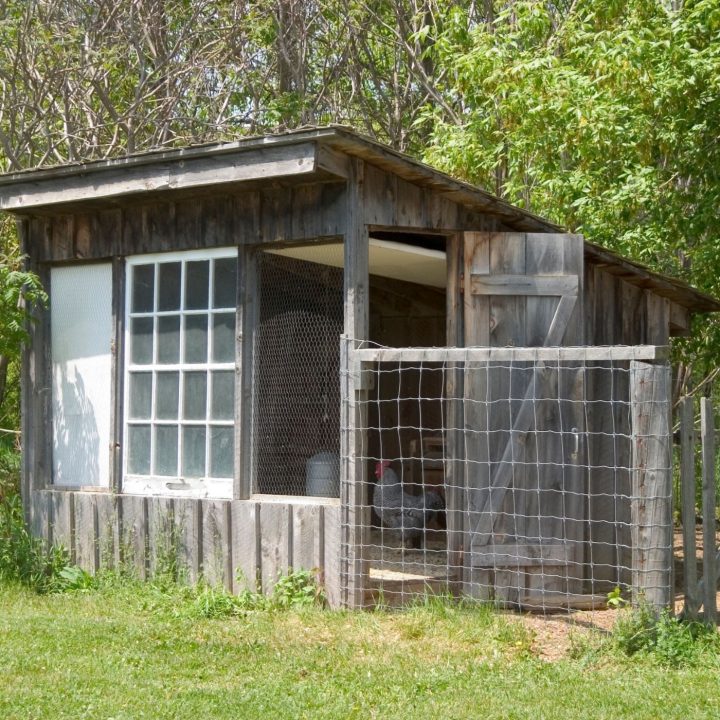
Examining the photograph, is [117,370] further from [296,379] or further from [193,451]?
[296,379]

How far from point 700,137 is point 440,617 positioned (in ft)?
19.2

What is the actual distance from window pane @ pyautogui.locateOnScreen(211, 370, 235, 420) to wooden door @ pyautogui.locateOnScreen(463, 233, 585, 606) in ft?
5.85

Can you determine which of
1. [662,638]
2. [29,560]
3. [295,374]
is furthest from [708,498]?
[29,560]

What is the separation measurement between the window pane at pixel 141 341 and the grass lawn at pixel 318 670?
2095 millimetres

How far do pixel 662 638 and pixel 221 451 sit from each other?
3621 mm

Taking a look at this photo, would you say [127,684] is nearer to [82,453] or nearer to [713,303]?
[82,453]

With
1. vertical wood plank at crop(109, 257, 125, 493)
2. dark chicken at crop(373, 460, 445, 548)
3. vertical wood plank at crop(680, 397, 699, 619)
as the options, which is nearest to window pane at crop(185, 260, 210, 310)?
vertical wood plank at crop(109, 257, 125, 493)

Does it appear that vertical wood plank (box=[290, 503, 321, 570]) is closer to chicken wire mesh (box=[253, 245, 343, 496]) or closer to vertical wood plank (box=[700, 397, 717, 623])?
chicken wire mesh (box=[253, 245, 343, 496])

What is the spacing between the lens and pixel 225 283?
8641mm

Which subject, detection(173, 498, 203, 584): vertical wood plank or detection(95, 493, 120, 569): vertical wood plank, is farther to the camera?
detection(95, 493, 120, 569): vertical wood plank

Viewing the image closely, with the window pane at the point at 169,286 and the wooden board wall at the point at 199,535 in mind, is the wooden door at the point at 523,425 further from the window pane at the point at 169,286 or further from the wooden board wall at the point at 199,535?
the window pane at the point at 169,286

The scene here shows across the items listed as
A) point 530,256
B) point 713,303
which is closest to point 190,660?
point 530,256

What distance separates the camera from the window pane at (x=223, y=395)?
8.55 m

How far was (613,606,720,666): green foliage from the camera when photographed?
21.1 feet
